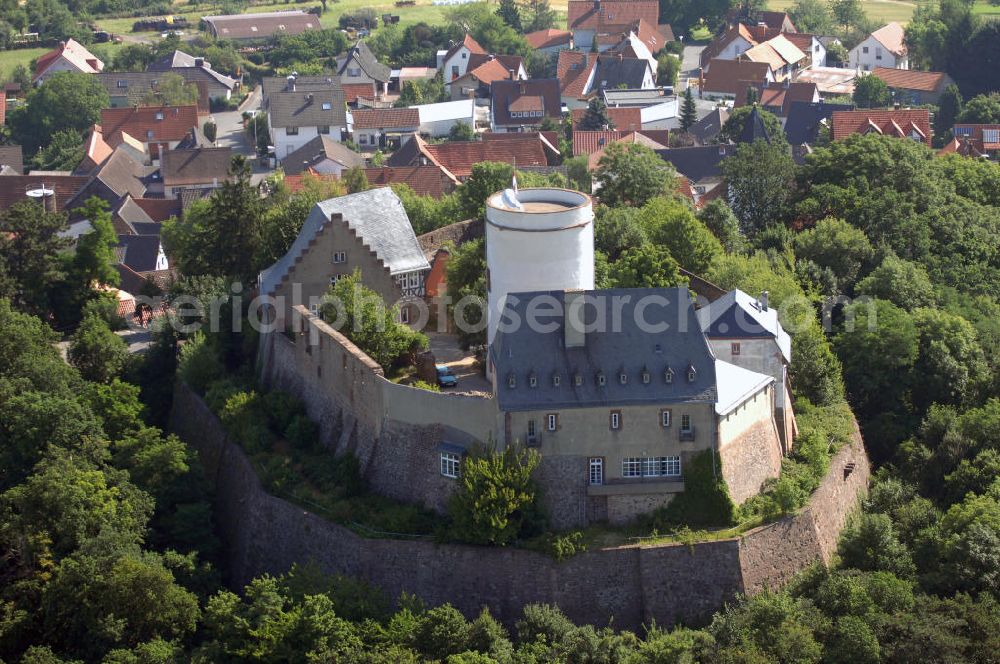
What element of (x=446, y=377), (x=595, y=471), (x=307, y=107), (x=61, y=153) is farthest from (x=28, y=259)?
(x=61, y=153)

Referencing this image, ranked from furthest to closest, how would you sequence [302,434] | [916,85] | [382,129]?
[916,85] < [382,129] < [302,434]

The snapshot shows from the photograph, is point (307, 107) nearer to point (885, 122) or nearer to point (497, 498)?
point (885, 122)

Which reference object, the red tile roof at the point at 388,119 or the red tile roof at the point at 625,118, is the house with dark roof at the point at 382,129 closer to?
the red tile roof at the point at 388,119

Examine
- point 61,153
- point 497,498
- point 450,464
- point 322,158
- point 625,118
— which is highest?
point 450,464

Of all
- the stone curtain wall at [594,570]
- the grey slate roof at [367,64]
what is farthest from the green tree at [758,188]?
the grey slate roof at [367,64]

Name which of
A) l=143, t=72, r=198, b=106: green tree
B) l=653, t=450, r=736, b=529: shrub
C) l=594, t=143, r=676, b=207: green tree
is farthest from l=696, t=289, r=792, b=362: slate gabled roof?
l=143, t=72, r=198, b=106: green tree

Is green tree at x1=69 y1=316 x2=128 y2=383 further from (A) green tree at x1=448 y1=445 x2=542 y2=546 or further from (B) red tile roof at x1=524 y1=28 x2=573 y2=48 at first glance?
(B) red tile roof at x1=524 y1=28 x2=573 y2=48
